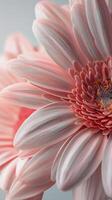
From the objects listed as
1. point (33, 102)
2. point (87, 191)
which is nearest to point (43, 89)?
point (33, 102)

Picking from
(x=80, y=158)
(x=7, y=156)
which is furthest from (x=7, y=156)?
(x=80, y=158)

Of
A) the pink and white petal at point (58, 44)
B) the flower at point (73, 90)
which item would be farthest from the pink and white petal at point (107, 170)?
the pink and white petal at point (58, 44)

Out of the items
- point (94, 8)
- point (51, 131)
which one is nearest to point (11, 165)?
point (51, 131)

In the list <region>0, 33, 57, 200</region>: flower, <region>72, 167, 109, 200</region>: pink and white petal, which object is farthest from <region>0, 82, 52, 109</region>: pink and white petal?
<region>72, 167, 109, 200</region>: pink and white petal

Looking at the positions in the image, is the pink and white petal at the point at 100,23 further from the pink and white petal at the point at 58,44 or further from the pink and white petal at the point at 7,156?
the pink and white petal at the point at 7,156

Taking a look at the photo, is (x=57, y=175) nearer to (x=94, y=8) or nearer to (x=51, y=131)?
(x=51, y=131)

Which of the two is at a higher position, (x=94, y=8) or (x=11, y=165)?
(x=94, y=8)
